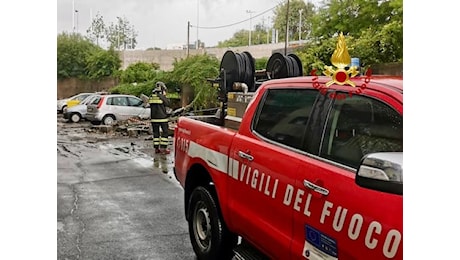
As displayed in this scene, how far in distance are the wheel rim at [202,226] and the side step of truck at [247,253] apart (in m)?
0.37

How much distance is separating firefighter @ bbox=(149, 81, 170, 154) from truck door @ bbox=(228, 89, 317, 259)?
6.11 meters

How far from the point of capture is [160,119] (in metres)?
8.91

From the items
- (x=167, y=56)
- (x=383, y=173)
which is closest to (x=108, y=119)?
(x=167, y=56)

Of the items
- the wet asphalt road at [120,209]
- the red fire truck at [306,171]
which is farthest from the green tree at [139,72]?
the red fire truck at [306,171]

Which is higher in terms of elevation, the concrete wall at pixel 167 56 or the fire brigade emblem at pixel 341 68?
the concrete wall at pixel 167 56

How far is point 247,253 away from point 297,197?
787 mm

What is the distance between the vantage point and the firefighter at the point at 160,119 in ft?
28.9

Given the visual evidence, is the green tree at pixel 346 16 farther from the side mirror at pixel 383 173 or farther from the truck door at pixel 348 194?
the side mirror at pixel 383 173

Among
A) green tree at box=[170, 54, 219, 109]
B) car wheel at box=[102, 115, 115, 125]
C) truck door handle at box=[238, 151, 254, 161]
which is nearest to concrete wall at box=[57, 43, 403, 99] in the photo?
green tree at box=[170, 54, 219, 109]

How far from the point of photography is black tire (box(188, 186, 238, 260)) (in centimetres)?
307

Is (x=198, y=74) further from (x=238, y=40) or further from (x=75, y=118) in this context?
(x=75, y=118)

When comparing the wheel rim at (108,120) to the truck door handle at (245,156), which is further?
the wheel rim at (108,120)

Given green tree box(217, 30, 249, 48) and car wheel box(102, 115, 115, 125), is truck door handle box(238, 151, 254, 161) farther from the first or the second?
car wheel box(102, 115, 115, 125)
